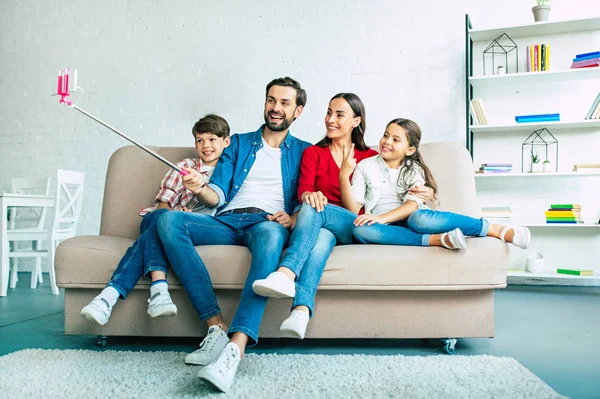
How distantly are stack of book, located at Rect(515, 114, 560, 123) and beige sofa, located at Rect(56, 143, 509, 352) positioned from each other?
2.21 metres

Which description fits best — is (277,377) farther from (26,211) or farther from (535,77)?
(26,211)

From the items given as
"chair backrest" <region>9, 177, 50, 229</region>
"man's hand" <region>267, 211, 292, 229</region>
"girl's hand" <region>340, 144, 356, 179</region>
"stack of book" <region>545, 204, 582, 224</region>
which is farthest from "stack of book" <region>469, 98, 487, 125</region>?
"chair backrest" <region>9, 177, 50, 229</region>

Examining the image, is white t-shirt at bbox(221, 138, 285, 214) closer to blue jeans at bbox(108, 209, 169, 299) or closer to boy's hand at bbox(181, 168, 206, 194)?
boy's hand at bbox(181, 168, 206, 194)

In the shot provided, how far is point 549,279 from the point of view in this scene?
12.7 feet

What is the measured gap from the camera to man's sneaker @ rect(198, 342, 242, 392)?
→ 1.41 m

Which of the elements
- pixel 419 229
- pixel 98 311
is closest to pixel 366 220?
pixel 419 229

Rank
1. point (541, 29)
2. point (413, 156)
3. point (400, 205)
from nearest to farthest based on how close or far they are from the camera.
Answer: point (400, 205) < point (413, 156) < point (541, 29)

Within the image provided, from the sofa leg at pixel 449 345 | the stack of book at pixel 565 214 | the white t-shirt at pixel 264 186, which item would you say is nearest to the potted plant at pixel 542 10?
the stack of book at pixel 565 214

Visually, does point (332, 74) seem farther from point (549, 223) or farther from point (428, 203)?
point (428, 203)

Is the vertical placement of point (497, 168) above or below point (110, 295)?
above

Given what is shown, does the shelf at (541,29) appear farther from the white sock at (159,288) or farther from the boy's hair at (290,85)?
the white sock at (159,288)

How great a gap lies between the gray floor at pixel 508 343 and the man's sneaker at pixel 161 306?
26 centimetres

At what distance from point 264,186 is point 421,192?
2.21ft

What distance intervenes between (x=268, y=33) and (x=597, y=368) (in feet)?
11.8
